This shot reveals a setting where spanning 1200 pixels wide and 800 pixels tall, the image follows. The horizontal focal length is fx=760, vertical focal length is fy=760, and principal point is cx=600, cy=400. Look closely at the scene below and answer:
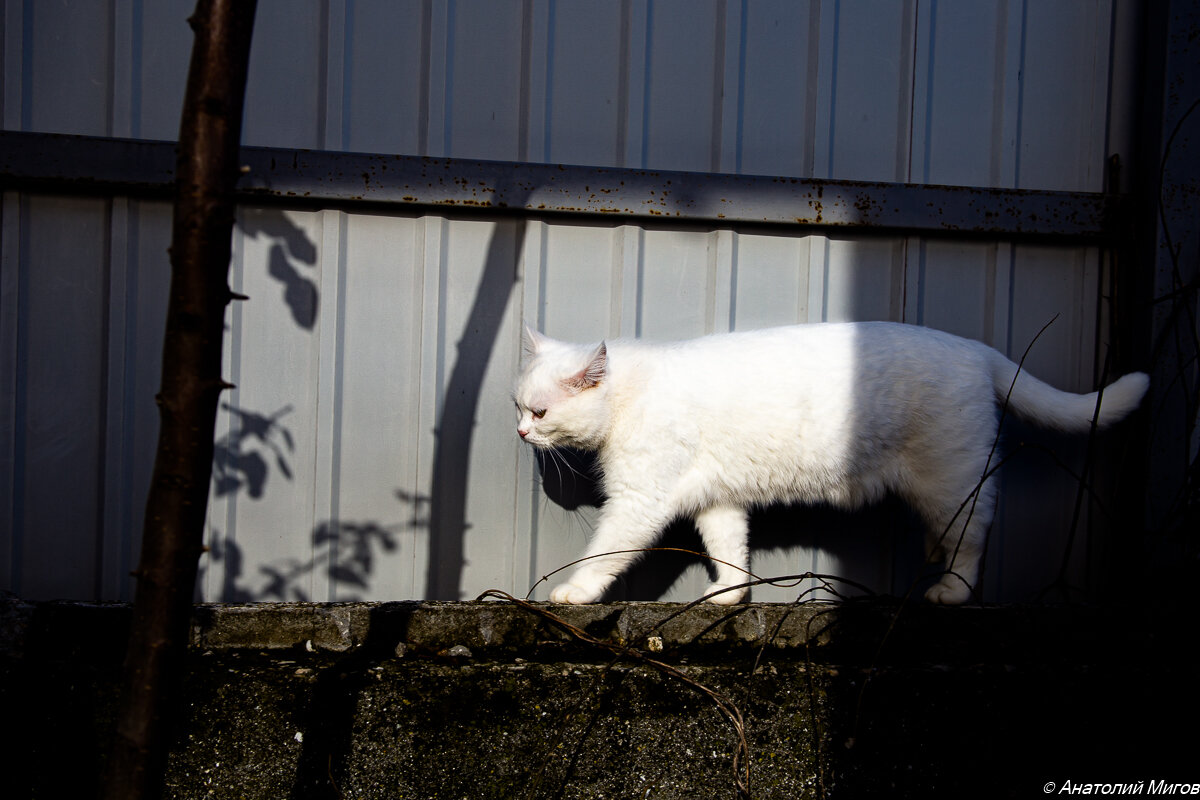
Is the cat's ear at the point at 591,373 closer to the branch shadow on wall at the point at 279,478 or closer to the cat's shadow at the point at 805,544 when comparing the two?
the cat's shadow at the point at 805,544

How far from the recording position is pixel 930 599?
227 cm

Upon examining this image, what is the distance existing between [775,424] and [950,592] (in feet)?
2.36

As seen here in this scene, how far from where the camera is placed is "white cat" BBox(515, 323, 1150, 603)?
220cm

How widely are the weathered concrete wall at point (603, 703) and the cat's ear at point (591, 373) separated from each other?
623 millimetres

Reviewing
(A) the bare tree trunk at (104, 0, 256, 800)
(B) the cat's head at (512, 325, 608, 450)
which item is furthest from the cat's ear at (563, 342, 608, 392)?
(A) the bare tree trunk at (104, 0, 256, 800)

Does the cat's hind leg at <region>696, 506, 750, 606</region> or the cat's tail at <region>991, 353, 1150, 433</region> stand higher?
the cat's tail at <region>991, 353, 1150, 433</region>

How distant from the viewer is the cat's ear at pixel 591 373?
212 cm

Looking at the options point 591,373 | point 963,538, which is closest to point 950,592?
point 963,538

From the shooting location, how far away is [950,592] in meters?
2.23

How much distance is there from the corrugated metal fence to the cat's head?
0.32m

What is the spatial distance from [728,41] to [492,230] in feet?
3.32

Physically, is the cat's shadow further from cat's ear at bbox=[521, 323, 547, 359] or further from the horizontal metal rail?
the horizontal metal rail

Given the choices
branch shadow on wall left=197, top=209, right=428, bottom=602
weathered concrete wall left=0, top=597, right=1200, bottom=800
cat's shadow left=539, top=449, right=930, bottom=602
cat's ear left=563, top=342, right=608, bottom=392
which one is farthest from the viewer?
cat's shadow left=539, top=449, right=930, bottom=602

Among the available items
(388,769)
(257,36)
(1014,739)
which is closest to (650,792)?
(388,769)
